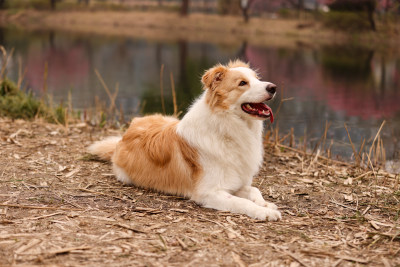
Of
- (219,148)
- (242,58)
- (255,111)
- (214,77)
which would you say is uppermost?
(214,77)

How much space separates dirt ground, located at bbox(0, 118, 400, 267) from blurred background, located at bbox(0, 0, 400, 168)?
5.41 ft

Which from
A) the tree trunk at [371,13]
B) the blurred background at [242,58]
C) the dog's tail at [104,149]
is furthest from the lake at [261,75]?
the tree trunk at [371,13]

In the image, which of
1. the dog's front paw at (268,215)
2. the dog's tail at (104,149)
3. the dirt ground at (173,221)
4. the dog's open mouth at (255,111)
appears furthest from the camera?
the dog's tail at (104,149)

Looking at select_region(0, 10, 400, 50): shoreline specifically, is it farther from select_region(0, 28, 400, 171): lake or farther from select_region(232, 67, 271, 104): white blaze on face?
select_region(232, 67, 271, 104): white blaze on face

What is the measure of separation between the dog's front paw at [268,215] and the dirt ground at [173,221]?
0.06 meters

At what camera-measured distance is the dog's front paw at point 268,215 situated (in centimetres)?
428

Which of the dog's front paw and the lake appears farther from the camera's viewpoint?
the lake

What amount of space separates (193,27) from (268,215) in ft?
134

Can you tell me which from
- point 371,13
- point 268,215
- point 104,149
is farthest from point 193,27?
point 268,215

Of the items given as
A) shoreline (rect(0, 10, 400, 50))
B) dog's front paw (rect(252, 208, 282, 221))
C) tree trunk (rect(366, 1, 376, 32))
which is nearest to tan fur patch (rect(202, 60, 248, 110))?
dog's front paw (rect(252, 208, 282, 221))

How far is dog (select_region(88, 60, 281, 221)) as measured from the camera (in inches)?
178

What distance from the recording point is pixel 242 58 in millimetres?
23172

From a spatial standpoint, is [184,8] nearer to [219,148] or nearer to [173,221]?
[219,148]

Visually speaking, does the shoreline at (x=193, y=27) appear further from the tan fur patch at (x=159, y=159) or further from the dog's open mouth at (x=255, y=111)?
the dog's open mouth at (x=255, y=111)
